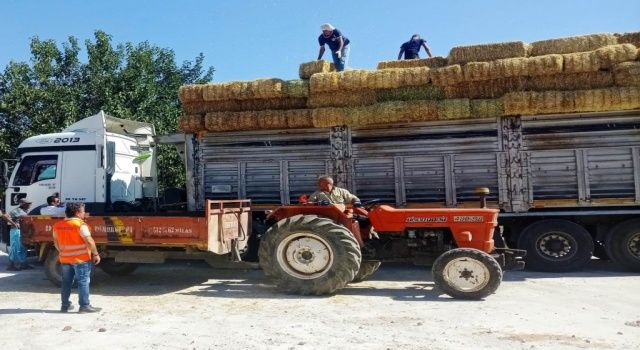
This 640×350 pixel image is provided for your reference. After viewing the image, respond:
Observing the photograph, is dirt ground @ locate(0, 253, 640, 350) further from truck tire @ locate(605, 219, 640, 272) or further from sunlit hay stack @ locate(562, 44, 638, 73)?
sunlit hay stack @ locate(562, 44, 638, 73)

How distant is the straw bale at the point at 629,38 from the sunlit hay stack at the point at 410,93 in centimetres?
368

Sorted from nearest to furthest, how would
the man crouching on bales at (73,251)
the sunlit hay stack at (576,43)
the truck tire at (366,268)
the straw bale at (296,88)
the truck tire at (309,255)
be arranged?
the man crouching on bales at (73,251) → the truck tire at (309,255) → the truck tire at (366,268) → the sunlit hay stack at (576,43) → the straw bale at (296,88)

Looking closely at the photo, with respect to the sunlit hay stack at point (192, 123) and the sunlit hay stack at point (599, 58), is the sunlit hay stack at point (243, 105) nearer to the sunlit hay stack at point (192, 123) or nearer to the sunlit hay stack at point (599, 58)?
the sunlit hay stack at point (192, 123)

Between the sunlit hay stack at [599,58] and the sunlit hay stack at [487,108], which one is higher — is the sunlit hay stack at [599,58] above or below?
above

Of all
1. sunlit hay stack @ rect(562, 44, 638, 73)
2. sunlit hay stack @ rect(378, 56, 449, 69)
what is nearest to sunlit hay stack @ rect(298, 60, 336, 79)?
sunlit hay stack @ rect(378, 56, 449, 69)

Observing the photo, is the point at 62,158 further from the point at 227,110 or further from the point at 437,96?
the point at 437,96

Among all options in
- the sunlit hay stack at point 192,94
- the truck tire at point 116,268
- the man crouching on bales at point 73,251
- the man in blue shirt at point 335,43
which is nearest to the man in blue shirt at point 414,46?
the man in blue shirt at point 335,43

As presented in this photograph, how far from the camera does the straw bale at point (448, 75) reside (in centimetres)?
1035

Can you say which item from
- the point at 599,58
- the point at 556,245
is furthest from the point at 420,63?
the point at 556,245

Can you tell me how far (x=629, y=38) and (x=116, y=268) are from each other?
10.8 metres

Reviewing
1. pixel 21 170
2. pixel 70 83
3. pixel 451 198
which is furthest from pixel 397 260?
pixel 70 83

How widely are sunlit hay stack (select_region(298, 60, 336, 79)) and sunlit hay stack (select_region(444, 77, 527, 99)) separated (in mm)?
2613

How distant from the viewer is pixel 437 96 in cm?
1059

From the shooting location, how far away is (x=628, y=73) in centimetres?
950
